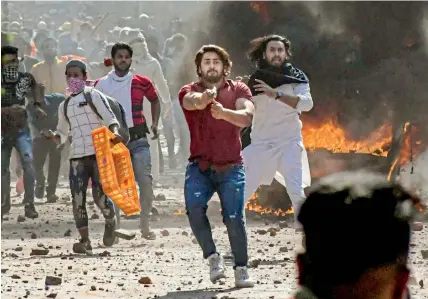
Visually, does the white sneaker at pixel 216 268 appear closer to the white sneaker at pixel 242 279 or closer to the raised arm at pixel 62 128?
the white sneaker at pixel 242 279

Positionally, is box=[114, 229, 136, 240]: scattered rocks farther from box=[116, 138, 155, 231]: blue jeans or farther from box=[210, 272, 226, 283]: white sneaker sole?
box=[210, 272, 226, 283]: white sneaker sole

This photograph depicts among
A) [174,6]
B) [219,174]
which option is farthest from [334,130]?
→ [174,6]

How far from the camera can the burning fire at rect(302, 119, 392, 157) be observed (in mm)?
14117

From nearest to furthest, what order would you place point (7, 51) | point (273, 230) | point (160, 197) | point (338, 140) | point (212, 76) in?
point (212, 76), point (273, 230), point (7, 51), point (338, 140), point (160, 197)

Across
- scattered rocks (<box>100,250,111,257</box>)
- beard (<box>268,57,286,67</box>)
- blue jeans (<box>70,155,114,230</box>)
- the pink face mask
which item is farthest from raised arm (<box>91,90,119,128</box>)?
beard (<box>268,57,286,67</box>)

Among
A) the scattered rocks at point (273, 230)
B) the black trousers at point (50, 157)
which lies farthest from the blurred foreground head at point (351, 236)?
the black trousers at point (50, 157)

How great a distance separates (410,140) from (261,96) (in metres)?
5.88

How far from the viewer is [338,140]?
47.7 ft

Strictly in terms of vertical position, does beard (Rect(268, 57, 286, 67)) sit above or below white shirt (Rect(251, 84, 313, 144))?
above

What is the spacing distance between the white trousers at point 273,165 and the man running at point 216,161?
6.15 ft

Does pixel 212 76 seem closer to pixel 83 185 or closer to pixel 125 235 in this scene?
pixel 83 185

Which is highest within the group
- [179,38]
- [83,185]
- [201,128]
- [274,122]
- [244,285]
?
[179,38]

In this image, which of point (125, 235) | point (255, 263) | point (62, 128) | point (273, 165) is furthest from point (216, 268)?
point (125, 235)

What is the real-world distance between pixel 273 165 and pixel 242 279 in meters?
2.11
